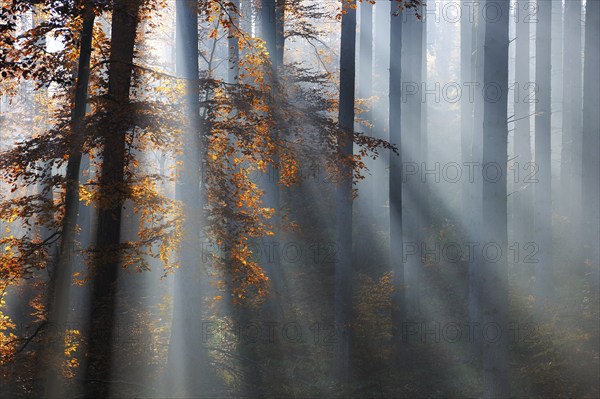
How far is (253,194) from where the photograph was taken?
11.6 meters

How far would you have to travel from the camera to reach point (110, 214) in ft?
36.2

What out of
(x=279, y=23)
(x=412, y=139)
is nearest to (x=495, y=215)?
(x=412, y=139)

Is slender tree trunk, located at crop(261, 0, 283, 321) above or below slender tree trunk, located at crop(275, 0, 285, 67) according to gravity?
below

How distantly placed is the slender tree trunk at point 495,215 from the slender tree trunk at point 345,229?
4.63 metres

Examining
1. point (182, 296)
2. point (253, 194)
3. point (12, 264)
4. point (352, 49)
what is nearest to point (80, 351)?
point (182, 296)

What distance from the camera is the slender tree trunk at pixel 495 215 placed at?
980 cm

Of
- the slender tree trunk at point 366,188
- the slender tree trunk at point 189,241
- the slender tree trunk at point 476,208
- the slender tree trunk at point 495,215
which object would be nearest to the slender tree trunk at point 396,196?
the slender tree trunk at point 476,208

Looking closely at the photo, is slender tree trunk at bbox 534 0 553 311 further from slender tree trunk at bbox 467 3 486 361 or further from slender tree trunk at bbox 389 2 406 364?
slender tree trunk at bbox 389 2 406 364

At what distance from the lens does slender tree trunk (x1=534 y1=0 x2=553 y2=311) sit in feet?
61.5

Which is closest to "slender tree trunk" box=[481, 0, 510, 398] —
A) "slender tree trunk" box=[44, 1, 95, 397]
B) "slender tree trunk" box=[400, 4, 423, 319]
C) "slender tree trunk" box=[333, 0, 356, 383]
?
"slender tree trunk" box=[333, 0, 356, 383]

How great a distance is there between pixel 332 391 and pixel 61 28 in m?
9.99

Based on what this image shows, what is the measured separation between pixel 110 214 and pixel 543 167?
1424 centimetres

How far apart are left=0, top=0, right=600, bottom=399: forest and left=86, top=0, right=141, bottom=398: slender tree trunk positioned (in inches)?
1.6

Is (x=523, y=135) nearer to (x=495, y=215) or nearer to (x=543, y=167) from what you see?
(x=543, y=167)
